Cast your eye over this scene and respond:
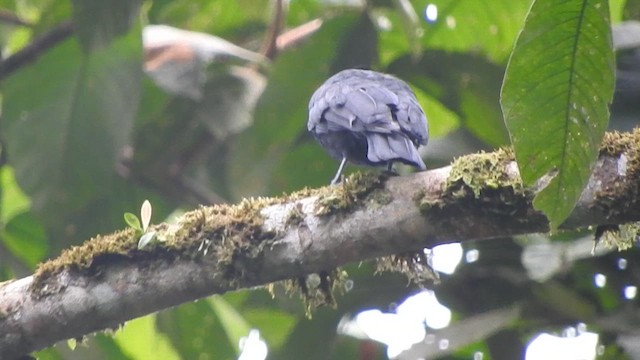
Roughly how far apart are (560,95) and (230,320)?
3051 mm

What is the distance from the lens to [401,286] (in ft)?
12.5

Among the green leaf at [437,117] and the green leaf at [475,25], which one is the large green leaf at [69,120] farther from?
the green leaf at [475,25]

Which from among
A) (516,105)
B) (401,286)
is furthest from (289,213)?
(401,286)

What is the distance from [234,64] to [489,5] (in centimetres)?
127

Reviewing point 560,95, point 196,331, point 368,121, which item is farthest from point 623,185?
point 196,331

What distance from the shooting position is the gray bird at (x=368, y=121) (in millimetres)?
2781

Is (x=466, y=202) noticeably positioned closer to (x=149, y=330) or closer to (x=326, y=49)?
(x=326, y=49)

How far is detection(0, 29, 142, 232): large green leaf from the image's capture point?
4.11 m

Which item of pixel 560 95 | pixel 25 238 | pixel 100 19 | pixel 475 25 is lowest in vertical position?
pixel 25 238

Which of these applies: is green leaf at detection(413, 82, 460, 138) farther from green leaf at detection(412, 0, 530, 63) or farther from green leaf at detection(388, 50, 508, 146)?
green leaf at detection(388, 50, 508, 146)

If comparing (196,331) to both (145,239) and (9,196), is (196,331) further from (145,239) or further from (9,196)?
(145,239)

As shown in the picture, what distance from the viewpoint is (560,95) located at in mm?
1984

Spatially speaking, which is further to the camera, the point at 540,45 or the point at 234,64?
the point at 234,64

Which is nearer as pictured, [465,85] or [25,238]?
[465,85]
